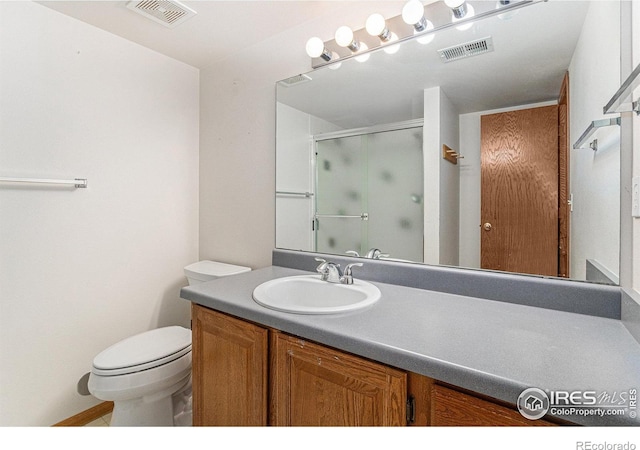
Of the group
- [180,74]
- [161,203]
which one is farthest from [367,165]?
[180,74]

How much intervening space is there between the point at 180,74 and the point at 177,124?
0.34 m

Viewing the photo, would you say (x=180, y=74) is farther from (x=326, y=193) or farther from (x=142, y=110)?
(x=326, y=193)

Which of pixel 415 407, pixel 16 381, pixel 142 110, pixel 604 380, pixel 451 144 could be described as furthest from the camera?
pixel 142 110

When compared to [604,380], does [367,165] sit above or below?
above

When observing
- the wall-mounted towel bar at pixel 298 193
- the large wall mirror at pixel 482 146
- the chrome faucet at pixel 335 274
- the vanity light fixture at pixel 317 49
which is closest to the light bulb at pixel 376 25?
the large wall mirror at pixel 482 146

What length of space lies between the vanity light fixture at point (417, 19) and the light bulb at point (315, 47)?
1.30 ft

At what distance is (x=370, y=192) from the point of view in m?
1.50

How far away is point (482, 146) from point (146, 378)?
173cm

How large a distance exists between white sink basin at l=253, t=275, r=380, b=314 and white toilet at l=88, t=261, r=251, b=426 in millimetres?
626

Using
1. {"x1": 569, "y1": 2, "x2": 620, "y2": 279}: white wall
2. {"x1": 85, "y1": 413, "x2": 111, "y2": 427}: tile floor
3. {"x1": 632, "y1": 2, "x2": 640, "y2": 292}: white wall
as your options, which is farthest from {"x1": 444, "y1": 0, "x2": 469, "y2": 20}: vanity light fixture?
{"x1": 85, "y1": 413, "x2": 111, "y2": 427}: tile floor

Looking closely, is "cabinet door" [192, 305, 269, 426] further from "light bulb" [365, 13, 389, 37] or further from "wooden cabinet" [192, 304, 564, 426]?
"light bulb" [365, 13, 389, 37]

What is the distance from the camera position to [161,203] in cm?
202

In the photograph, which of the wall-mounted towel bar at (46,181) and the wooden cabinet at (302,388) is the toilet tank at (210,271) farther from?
the wall-mounted towel bar at (46,181)

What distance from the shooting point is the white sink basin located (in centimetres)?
118
